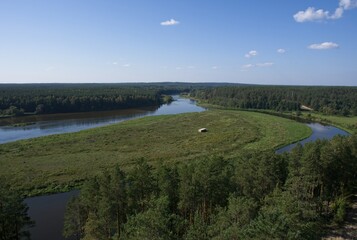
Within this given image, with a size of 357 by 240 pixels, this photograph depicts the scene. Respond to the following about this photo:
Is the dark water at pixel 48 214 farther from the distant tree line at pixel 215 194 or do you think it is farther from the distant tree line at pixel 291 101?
the distant tree line at pixel 291 101

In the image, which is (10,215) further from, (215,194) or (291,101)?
(291,101)

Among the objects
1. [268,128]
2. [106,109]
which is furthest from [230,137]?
[106,109]

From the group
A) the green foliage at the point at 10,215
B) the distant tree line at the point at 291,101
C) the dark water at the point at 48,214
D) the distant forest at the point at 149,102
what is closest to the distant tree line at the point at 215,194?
the green foliage at the point at 10,215

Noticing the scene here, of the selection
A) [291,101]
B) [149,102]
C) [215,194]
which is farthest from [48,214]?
[291,101]

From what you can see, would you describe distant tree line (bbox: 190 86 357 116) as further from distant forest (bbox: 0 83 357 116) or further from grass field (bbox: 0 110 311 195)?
grass field (bbox: 0 110 311 195)

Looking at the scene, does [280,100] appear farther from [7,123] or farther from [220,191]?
[220,191]
